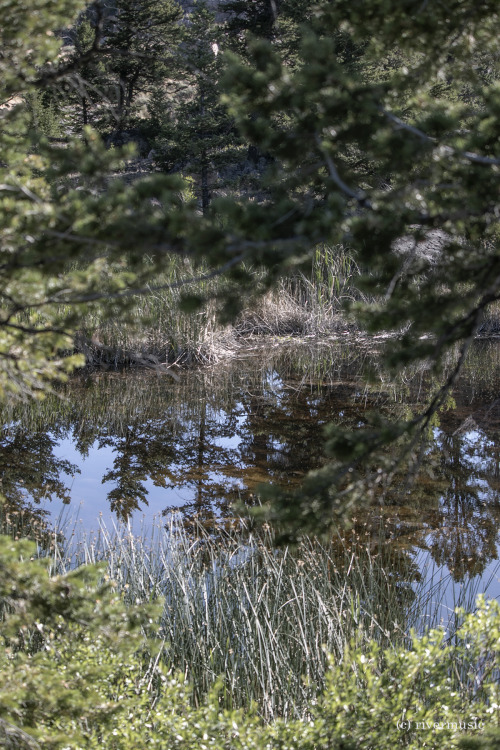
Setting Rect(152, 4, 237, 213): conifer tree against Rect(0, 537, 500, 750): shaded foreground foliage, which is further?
Rect(152, 4, 237, 213): conifer tree

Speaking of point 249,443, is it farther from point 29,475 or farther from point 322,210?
point 322,210

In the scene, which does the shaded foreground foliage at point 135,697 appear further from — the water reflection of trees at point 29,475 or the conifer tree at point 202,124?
the conifer tree at point 202,124

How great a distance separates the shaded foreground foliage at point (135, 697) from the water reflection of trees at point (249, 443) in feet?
6.36

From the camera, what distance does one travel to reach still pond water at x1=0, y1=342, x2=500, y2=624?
4887 millimetres

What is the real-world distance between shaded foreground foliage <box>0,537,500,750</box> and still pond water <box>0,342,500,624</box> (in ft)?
4.72

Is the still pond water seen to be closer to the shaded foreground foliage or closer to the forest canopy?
the shaded foreground foliage

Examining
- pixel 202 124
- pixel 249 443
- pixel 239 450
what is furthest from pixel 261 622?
pixel 202 124

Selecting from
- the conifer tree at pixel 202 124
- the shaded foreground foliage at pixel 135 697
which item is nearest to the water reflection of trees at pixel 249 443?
the shaded foreground foliage at pixel 135 697

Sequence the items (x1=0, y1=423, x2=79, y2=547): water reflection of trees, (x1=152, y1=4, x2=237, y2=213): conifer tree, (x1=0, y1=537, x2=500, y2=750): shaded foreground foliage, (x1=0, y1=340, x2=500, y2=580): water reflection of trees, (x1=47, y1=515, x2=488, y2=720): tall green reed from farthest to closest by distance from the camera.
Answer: (x1=152, y1=4, x2=237, y2=213): conifer tree → (x1=0, y1=340, x2=500, y2=580): water reflection of trees → (x1=0, y1=423, x2=79, y2=547): water reflection of trees → (x1=47, y1=515, x2=488, y2=720): tall green reed → (x1=0, y1=537, x2=500, y2=750): shaded foreground foliage

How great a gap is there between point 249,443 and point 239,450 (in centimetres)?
20

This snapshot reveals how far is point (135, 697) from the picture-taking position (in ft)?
7.38

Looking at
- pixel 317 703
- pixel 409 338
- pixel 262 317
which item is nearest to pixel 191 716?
pixel 317 703

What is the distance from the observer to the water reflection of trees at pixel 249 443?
5066mm

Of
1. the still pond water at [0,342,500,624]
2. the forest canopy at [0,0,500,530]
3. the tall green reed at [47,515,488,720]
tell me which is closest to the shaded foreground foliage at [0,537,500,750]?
the tall green reed at [47,515,488,720]
